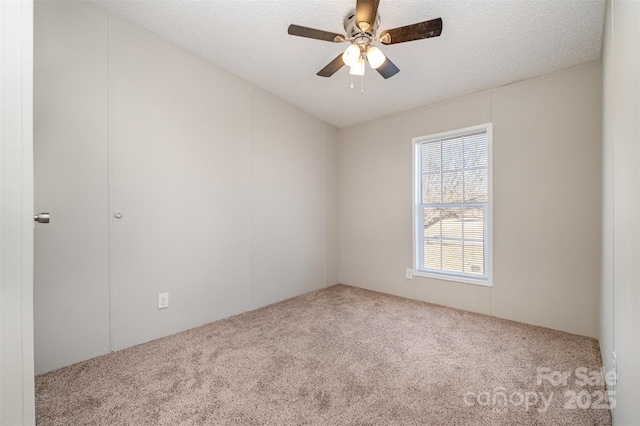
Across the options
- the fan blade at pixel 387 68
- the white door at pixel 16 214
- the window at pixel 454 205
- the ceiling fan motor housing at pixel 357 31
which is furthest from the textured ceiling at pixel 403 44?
the white door at pixel 16 214

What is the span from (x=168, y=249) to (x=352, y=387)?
1.82 metres

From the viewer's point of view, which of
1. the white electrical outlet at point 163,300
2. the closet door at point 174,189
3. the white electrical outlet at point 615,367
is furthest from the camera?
the white electrical outlet at point 163,300

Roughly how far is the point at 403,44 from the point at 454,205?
179 cm

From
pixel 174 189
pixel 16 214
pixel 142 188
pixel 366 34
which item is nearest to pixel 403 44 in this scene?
pixel 366 34

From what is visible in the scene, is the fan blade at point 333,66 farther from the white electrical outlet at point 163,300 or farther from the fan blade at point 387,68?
the white electrical outlet at point 163,300

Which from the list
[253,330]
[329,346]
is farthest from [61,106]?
[329,346]

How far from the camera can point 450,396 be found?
1.61 m

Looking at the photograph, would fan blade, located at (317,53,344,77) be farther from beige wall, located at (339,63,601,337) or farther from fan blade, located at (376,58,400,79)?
beige wall, located at (339,63,601,337)

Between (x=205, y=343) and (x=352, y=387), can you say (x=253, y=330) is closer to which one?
(x=205, y=343)

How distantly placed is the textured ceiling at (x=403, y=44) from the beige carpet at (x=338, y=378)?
235 centimetres

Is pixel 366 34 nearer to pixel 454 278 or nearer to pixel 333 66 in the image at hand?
pixel 333 66

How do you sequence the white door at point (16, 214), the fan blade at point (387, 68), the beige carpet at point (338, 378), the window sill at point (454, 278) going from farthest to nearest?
1. the window sill at point (454, 278)
2. the fan blade at point (387, 68)
3. the beige carpet at point (338, 378)
4. the white door at point (16, 214)

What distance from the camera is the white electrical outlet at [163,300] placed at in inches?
92.4

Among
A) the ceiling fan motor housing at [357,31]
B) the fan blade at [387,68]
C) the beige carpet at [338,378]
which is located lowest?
the beige carpet at [338,378]
